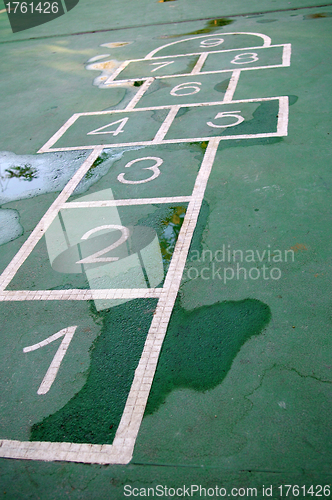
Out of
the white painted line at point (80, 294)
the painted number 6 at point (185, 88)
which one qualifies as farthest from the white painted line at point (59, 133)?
the white painted line at point (80, 294)

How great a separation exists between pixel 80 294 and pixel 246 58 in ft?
36.2

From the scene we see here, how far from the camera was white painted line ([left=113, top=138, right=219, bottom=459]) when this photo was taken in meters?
4.73

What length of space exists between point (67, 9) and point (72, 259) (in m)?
22.0

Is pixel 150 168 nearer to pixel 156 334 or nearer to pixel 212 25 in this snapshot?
pixel 156 334

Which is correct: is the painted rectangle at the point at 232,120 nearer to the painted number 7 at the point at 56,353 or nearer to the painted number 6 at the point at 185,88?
the painted number 6 at the point at 185,88

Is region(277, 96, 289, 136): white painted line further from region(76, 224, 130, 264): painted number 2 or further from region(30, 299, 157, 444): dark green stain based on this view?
region(30, 299, 157, 444): dark green stain

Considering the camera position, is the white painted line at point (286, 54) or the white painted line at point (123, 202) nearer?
the white painted line at point (123, 202)

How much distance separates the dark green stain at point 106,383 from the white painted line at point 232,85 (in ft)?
24.9

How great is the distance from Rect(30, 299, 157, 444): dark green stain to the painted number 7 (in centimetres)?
39

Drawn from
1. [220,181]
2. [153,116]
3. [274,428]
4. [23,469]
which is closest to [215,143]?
[220,181]

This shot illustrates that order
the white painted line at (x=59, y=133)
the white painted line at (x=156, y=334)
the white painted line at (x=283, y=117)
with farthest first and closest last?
1. the white painted line at (x=59, y=133)
2. the white painted line at (x=283, y=117)
3. the white painted line at (x=156, y=334)

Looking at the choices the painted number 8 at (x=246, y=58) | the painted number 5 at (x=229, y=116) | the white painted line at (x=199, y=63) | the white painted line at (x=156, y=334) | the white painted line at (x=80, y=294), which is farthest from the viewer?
the painted number 8 at (x=246, y=58)

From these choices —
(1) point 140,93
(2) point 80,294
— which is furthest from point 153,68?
(2) point 80,294

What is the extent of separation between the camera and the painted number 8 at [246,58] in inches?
540
